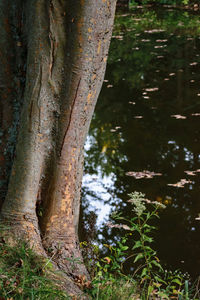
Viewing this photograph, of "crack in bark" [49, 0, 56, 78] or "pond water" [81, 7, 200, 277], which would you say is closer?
"crack in bark" [49, 0, 56, 78]

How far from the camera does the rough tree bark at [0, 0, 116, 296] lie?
2873 millimetres

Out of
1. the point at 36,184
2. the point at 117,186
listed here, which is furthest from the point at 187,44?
the point at 36,184

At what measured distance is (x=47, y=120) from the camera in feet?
9.70

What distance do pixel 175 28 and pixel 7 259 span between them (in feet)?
51.8

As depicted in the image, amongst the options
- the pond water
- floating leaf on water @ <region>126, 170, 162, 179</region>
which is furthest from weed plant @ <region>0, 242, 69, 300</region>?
floating leaf on water @ <region>126, 170, 162, 179</region>

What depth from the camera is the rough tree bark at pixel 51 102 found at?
2.87 m

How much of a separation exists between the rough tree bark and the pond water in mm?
330

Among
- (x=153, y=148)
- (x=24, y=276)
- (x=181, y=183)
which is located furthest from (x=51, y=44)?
(x=153, y=148)

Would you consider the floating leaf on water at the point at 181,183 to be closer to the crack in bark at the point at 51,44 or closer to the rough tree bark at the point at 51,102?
the rough tree bark at the point at 51,102

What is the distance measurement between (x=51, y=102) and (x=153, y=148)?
11.5 ft

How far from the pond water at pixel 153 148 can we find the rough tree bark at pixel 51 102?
0.33 m

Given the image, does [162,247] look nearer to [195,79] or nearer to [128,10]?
[195,79]

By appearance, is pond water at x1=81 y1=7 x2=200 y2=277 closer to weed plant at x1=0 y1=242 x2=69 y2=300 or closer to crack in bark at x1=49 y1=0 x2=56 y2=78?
weed plant at x1=0 y1=242 x2=69 y2=300

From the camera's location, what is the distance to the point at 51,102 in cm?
296
